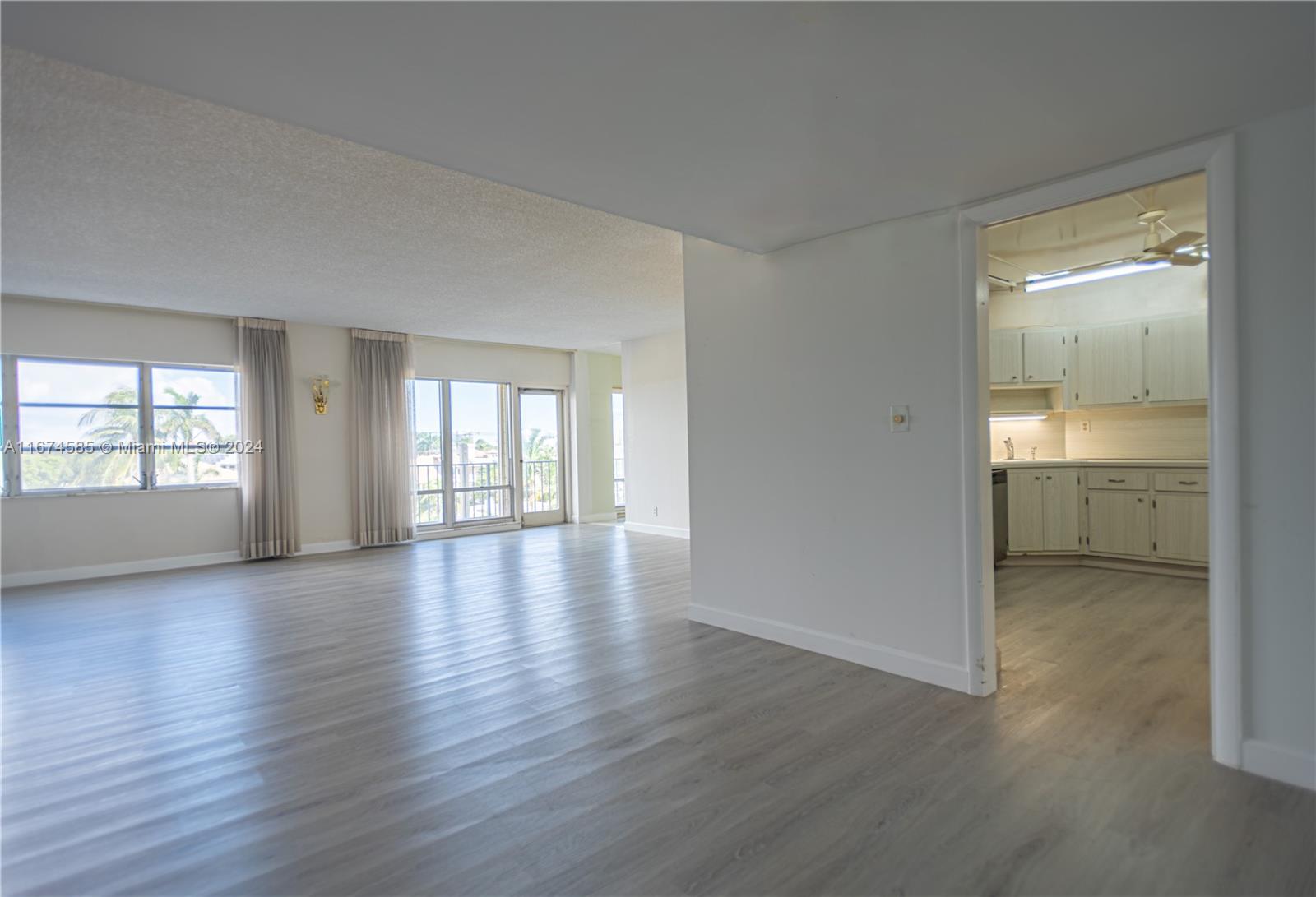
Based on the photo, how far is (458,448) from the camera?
934cm

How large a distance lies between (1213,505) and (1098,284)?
14.9ft

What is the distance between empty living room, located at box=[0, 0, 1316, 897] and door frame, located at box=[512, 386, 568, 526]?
3516 mm

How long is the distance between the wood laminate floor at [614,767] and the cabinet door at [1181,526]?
1.17 meters

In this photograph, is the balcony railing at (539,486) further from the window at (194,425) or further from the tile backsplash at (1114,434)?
the tile backsplash at (1114,434)

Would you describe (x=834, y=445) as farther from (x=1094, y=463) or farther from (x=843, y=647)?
(x=1094, y=463)

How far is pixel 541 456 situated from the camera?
33.8 ft

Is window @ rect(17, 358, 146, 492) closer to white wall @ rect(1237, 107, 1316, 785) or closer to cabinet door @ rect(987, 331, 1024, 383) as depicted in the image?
cabinet door @ rect(987, 331, 1024, 383)

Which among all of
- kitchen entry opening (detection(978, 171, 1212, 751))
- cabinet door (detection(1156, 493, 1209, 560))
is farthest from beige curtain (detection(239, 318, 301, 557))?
cabinet door (detection(1156, 493, 1209, 560))

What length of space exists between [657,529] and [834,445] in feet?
18.1

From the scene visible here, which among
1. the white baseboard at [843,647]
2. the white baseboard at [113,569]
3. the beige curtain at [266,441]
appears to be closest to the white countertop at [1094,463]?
the white baseboard at [843,647]

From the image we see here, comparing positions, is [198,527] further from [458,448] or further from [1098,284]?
[1098,284]

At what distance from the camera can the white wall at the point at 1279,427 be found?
2.26m

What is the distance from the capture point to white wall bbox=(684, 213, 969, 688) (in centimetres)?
322

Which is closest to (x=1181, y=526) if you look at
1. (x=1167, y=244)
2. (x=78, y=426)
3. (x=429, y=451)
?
(x=1167, y=244)
